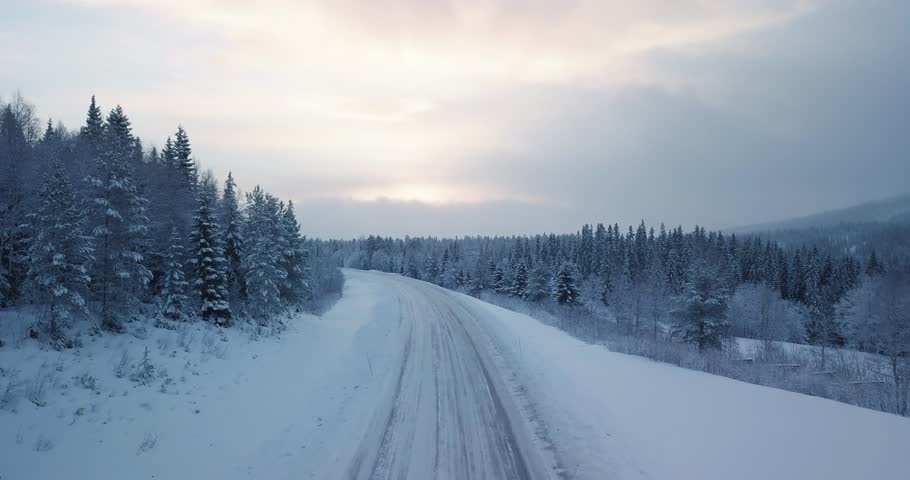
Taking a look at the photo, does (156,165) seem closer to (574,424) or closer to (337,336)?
(337,336)

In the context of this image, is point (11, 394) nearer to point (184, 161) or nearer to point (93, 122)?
point (184, 161)

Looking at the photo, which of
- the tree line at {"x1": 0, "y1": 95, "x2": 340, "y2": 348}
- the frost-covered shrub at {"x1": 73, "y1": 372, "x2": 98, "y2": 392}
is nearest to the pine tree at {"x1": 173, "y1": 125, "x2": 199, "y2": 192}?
the tree line at {"x1": 0, "y1": 95, "x2": 340, "y2": 348}

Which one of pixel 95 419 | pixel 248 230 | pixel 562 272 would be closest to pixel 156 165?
pixel 248 230

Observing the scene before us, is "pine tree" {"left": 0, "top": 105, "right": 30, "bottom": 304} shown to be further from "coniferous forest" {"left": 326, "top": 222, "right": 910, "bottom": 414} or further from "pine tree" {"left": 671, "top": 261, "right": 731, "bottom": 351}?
"pine tree" {"left": 671, "top": 261, "right": 731, "bottom": 351}

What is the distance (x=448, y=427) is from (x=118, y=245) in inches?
496

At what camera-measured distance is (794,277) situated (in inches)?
3324

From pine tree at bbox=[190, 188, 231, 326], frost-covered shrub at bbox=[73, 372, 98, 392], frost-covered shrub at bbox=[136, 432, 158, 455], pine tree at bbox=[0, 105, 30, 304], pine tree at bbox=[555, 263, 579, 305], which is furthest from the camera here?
pine tree at bbox=[555, 263, 579, 305]

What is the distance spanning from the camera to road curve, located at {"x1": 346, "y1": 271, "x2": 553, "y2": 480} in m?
6.86

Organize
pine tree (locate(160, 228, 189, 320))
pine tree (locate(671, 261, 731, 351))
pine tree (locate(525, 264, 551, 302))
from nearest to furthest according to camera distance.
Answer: pine tree (locate(160, 228, 189, 320)), pine tree (locate(671, 261, 731, 351)), pine tree (locate(525, 264, 551, 302))

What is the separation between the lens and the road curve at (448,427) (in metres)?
6.86

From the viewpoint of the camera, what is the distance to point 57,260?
32.9 feet

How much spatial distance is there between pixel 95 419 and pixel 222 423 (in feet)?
7.49

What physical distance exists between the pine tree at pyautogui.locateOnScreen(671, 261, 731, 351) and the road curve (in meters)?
25.5

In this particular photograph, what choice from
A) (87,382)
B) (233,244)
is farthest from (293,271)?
(87,382)
